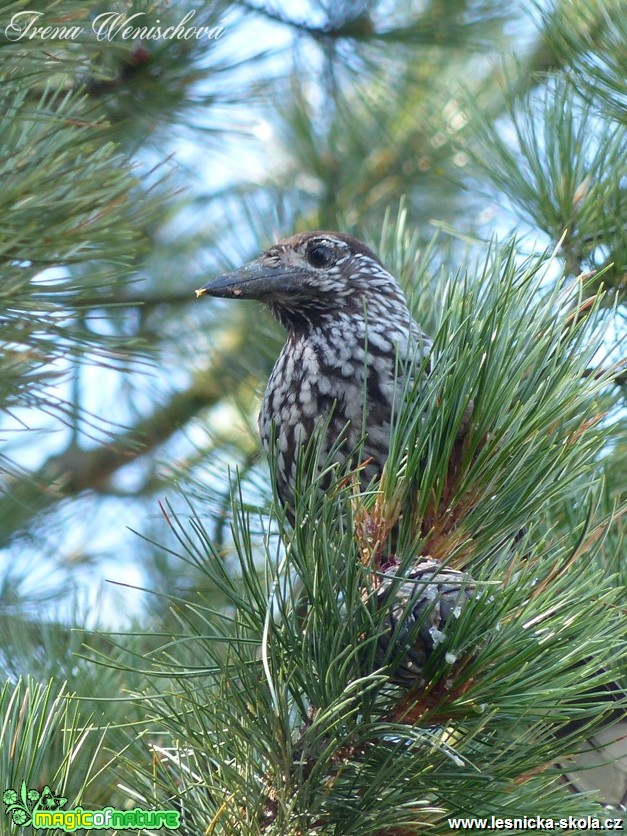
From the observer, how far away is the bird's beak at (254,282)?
244 centimetres

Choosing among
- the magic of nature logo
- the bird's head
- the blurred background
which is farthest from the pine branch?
the magic of nature logo

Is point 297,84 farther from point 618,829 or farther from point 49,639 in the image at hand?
point 618,829

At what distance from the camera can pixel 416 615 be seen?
1.39 metres

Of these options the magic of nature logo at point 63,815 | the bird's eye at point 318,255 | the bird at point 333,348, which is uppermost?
the bird's eye at point 318,255

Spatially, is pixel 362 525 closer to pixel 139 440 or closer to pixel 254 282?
pixel 254 282

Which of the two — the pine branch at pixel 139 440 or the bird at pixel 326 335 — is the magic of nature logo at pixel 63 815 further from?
the pine branch at pixel 139 440

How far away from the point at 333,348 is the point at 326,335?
0.08 metres

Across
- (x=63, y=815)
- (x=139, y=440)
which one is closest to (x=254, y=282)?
(x=63, y=815)

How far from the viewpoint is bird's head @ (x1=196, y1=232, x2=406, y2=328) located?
257cm

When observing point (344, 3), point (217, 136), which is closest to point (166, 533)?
point (217, 136)

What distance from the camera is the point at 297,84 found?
4.13 m

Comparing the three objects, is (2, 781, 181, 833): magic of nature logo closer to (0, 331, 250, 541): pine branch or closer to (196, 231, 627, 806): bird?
(196, 231, 627, 806): bird

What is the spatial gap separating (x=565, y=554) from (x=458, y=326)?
359 millimetres

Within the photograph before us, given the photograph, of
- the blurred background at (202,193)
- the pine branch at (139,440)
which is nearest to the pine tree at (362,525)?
the blurred background at (202,193)
